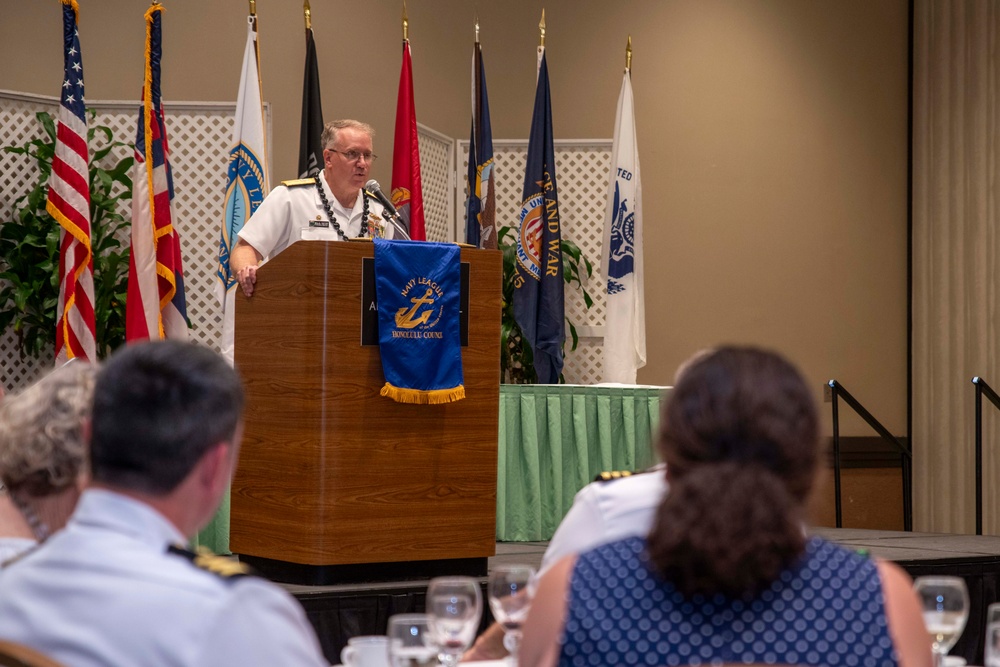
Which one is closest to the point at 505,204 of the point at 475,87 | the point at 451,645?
the point at 475,87

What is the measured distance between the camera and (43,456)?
5.40 ft

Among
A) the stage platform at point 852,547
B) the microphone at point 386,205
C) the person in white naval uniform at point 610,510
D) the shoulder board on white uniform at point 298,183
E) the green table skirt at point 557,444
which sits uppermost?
the shoulder board on white uniform at point 298,183

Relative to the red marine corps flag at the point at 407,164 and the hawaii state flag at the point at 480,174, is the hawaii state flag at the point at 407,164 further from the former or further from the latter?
the hawaii state flag at the point at 480,174

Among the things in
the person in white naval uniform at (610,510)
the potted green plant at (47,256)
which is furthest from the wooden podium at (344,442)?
the potted green plant at (47,256)

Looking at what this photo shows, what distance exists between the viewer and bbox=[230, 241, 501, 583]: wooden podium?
3.38 metres

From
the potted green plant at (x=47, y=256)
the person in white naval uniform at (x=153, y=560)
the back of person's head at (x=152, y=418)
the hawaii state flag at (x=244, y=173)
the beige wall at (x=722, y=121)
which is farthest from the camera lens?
the beige wall at (x=722, y=121)

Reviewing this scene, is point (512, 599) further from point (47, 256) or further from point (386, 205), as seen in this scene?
point (47, 256)

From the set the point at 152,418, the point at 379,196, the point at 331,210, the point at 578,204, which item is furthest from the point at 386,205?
the point at 578,204

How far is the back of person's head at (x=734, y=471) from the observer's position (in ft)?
4.05

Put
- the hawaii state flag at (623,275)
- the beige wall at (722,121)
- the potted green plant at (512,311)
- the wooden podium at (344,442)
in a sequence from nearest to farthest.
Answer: the wooden podium at (344,442) → the hawaii state flag at (623,275) → the potted green plant at (512,311) → the beige wall at (722,121)

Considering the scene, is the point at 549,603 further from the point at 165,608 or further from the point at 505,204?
the point at 505,204

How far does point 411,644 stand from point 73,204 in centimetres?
418

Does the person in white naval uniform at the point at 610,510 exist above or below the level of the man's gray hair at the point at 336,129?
below

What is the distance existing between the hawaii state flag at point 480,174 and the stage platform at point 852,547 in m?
1.80
